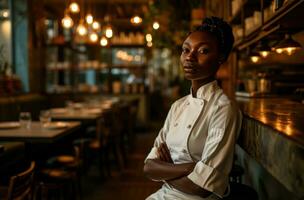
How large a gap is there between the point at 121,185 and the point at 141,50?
5797 mm

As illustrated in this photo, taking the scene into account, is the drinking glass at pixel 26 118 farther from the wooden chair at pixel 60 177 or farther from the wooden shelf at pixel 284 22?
the wooden shelf at pixel 284 22

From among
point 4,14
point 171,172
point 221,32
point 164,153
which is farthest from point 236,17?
point 4,14

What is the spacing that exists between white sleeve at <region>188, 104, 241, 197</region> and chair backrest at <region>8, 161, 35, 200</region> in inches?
36.4

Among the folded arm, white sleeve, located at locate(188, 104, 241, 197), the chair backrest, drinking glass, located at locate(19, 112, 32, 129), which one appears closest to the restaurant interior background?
white sleeve, located at locate(188, 104, 241, 197)

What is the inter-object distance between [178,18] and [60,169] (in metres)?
4.93

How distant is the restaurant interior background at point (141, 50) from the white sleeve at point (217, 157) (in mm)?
154

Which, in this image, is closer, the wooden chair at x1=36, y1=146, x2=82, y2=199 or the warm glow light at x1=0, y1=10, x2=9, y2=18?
the wooden chair at x1=36, y1=146, x2=82, y2=199

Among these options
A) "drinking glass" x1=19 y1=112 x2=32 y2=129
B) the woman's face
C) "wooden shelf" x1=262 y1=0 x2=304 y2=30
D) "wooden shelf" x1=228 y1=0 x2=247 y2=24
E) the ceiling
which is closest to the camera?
the woman's face

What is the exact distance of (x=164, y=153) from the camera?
6.24 feet

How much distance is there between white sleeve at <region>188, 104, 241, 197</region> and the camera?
158 centimetres

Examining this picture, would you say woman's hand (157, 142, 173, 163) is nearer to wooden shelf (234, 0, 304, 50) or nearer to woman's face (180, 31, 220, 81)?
woman's face (180, 31, 220, 81)

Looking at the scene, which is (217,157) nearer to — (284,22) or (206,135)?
(206,135)

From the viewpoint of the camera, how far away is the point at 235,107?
1706mm

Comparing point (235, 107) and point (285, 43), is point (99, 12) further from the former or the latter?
point (235, 107)
